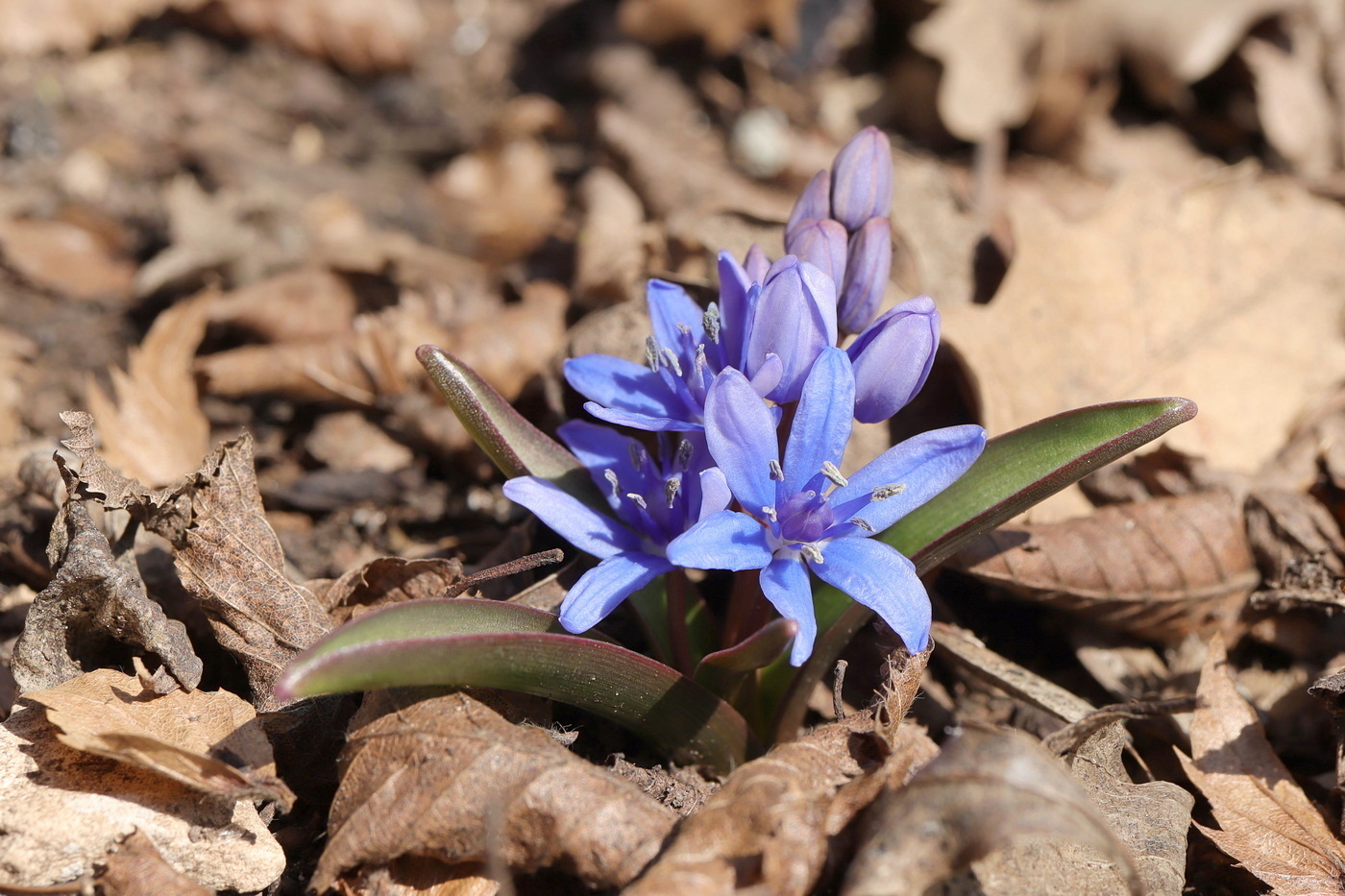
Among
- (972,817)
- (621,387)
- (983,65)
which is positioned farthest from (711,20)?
(972,817)

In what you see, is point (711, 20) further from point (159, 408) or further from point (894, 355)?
point (894, 355)

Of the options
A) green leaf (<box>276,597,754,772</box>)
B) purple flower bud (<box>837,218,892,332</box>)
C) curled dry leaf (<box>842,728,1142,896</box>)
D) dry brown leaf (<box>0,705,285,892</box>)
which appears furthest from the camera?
A: purple flower bud (<box>837,218,892,332</box>)

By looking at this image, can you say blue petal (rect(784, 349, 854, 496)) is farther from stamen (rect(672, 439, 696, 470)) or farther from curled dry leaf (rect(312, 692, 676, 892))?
A: curled dry leaf (rect(312, 692, 676, 892))

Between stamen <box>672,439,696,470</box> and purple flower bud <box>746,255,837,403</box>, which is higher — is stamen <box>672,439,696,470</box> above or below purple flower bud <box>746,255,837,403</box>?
below

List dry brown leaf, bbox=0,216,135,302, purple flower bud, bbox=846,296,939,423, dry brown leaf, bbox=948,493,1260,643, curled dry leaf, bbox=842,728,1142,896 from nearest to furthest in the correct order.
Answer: curled dry leaf, bbox=842,728,1142,896 < purple flower bud, bbox=846,296,939,423 < dry brown leaf, bbox=948,493,1260,643 < dry brown leaf, bbox=0,216,135,302

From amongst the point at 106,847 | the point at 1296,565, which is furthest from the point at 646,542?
the point at 1296,565

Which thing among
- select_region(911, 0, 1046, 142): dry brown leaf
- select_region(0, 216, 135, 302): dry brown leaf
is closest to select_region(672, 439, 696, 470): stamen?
select_region(0, 216, 135, 302): dry brown leaf

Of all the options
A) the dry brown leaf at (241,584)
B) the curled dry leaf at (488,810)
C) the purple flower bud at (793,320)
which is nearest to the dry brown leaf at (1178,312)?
the purple flower bud at (793,320)

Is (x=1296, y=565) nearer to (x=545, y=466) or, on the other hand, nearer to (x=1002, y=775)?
(x=1002, y=775)
